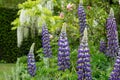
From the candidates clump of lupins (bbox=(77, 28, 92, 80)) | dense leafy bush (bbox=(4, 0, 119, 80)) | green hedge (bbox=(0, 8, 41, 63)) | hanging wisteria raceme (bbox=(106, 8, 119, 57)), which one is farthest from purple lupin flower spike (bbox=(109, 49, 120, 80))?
green hedge (bbox=(0, 8, 41, 63))

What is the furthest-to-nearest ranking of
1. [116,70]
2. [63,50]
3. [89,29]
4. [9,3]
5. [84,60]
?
[9,3] → [89,29] → [63,50] → [84,60] → [116,70]

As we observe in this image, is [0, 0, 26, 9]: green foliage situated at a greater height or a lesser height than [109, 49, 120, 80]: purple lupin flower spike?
greater

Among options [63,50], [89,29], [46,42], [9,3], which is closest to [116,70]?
[63,50]

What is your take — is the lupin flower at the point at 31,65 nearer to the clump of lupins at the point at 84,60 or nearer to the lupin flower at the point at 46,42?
the lupin flower at the point at 46,42

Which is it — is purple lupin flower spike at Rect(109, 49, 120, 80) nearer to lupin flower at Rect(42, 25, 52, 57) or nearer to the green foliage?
lupin flower at Rect(42, 25, 52, 57)

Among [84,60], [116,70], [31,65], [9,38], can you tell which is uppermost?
[84,60]

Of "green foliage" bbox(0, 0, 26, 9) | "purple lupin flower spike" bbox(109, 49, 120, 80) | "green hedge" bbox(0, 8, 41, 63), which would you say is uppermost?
"green foliage" bbox(0, 0, 26, 9)

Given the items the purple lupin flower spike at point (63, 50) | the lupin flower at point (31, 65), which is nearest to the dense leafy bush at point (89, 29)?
the lupin flower at point (31, 65)

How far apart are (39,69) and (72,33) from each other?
2.49m

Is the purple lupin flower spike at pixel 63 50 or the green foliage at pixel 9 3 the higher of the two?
the green foliage at pixel 9 3

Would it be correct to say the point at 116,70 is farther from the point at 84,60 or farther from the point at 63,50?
the point at 63,50

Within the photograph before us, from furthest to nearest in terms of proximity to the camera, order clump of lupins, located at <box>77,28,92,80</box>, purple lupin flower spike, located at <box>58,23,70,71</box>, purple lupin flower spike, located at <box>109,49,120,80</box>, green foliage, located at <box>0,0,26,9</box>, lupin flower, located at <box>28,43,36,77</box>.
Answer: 1. green foliage, located at <box>0,0,26,9</box>
2. lupin flower, located at <box>28,43,36,77</box>
3. purple lupin flower spike, located at <box>58,23,70,71</box>
4. clump of lupins, located at <box>77,28,92,80</box>
5. purple lupin flower spike, located at <box>109,49,120,80</box>

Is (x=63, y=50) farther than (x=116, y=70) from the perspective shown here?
Yes

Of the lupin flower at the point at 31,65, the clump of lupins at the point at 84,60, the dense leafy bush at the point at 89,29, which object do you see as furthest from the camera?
the dense leafy bush at the point at 89,29
